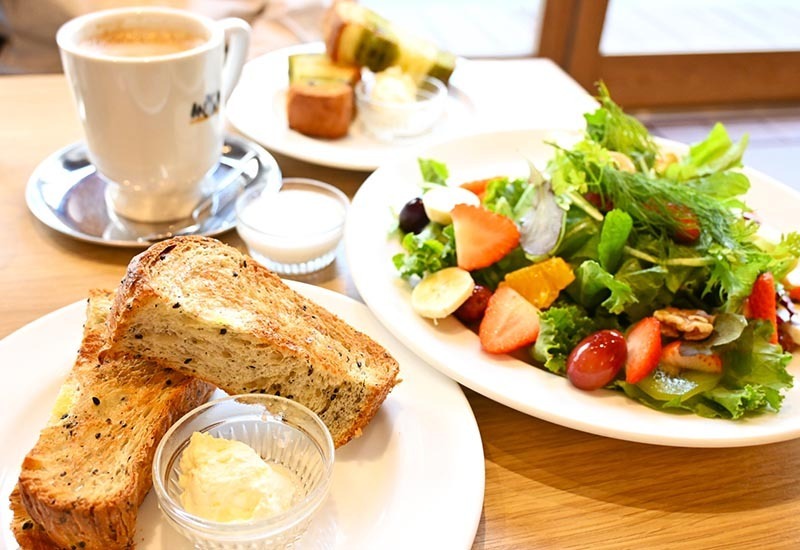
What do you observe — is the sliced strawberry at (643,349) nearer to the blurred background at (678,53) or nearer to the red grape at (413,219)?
the red grape at (413,219)

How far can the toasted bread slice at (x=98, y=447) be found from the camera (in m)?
0.90

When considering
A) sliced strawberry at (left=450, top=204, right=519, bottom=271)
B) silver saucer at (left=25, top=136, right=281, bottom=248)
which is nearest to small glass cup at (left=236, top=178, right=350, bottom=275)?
silver saucer at (left=25, top=136, right=281, bottom=248)

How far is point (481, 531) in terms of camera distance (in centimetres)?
103

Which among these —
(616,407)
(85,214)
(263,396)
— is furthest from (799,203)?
(85,214)

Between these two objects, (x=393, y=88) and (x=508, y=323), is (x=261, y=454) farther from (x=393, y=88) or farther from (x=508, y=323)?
(x=393, y=88)

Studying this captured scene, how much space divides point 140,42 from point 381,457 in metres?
1.09

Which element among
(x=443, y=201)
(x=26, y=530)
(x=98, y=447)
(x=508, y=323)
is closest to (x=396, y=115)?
(x=443, y=201)

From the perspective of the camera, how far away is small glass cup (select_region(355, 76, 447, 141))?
6.85 ft

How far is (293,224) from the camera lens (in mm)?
1602

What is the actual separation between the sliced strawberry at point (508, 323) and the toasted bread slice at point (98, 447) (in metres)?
0.49

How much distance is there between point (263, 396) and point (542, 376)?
1.54 feet

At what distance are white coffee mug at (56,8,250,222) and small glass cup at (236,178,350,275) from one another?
163 mm

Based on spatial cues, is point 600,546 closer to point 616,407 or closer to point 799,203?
point 616,407

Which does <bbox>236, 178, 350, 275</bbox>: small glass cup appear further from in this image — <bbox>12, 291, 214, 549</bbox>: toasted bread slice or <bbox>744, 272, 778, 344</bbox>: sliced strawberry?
<bbox>744, 272, 778, 344</bbox>: sliced strawberry
